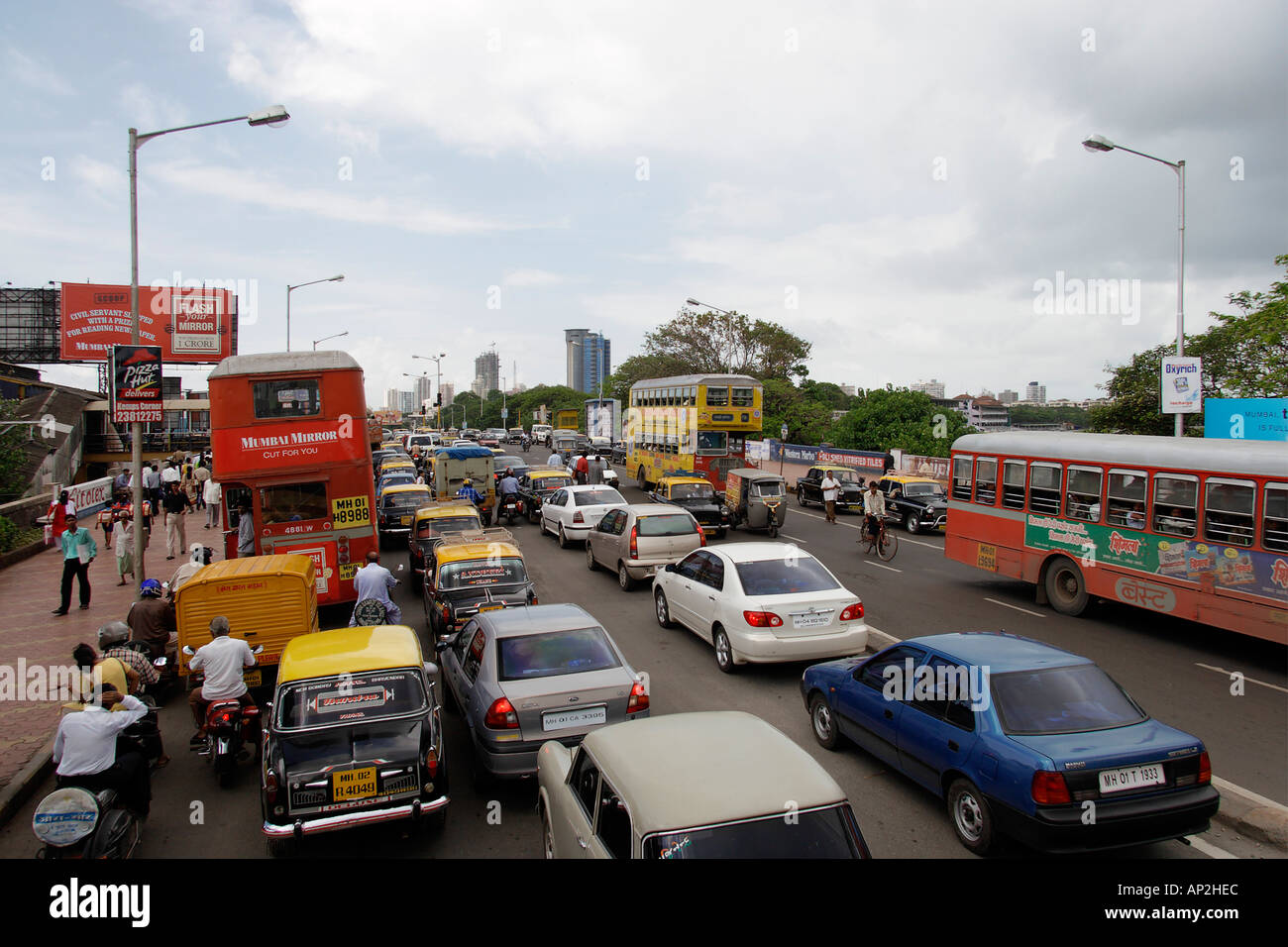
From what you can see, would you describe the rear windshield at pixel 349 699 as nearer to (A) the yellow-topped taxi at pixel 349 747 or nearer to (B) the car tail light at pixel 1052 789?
(A) the yellow-topped taxi at pixel 349 747

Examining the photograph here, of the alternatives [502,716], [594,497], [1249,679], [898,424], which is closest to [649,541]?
[594,497]

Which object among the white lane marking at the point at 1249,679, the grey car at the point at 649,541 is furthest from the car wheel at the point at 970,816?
the grey car at the point at 649,541

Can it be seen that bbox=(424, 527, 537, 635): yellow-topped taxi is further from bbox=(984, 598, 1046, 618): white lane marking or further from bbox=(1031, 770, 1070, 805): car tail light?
bbox=(984, 598, 1046, 618): white lane marking

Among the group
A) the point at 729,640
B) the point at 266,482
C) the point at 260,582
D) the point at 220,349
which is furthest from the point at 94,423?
the point at 729,640

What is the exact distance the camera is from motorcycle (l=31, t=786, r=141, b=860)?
5168 mm

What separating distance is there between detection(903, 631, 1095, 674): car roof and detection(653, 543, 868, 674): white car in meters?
A: 2.76

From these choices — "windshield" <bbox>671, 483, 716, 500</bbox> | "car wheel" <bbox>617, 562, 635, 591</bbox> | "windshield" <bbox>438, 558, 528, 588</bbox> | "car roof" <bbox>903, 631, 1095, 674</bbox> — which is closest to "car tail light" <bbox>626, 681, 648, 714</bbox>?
"car roof" <bbox>903, 631, 1095, 674</bbox>

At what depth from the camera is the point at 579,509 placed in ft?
67.9

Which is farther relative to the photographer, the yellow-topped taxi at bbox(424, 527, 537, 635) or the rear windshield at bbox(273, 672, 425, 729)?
the yellow-topped taxi at bbox(424, 527, 537, 635)

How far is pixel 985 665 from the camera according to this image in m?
6.10

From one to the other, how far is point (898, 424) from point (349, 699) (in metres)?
38.1

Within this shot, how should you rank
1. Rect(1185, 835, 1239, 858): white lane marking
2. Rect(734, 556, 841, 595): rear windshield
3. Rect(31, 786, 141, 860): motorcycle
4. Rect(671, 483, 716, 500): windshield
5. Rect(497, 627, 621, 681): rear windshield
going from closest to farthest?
Rect(31, 786, 141, 860): motorcycle, Rect(1185, 835, 1239, 858): white lane marking, Rect(497, 627, 621, 681): rear windshield, Rect(734, 556, 841, 595): rear windshield, Rect(671, 483, 716, 500): windshield

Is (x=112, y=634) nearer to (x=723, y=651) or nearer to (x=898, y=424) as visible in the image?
(x=723, y=651)

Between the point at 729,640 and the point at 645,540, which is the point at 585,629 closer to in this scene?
the point at 729,640
